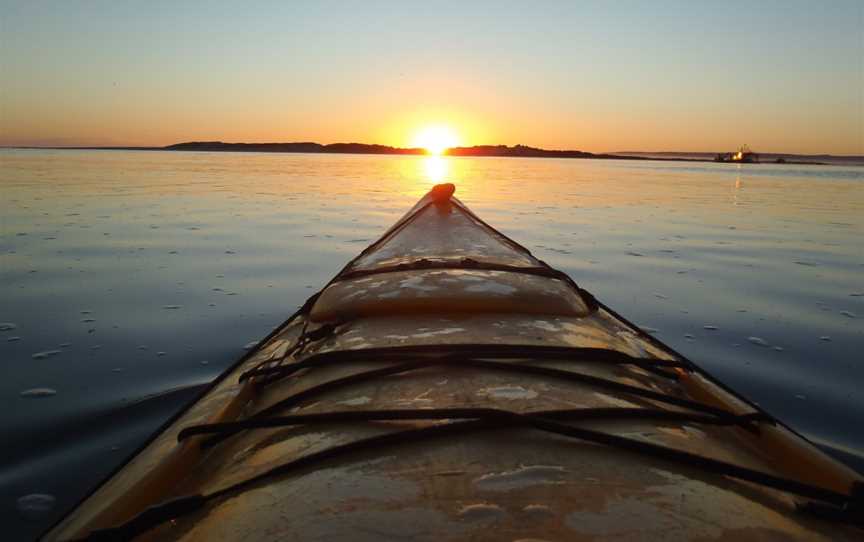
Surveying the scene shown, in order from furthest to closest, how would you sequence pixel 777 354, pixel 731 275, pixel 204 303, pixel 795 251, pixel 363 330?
1. pixel 795 251
2. pixel 731 275
3. pixel 204 303
4. pixel 777 354
5. pixel 363 330

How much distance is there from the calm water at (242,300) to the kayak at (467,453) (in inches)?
45.9

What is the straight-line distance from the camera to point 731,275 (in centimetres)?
664

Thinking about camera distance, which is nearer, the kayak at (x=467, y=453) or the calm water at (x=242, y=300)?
the kayak at (x=467, y=453)

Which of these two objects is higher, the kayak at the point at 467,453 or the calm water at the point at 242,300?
the kayak at the point at 467,453

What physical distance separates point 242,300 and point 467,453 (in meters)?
4.59

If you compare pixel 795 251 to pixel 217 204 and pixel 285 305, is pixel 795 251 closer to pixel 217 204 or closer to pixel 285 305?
pixel 285 305

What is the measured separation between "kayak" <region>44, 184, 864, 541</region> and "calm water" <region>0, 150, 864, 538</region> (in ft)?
3.82

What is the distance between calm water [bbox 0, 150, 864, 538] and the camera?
3.05 meters

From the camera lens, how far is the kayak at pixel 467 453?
1.17 meters

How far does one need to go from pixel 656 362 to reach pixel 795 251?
24.3 ft

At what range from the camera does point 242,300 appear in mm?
5500

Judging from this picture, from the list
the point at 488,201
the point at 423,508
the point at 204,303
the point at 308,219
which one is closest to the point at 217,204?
the point at 308,219

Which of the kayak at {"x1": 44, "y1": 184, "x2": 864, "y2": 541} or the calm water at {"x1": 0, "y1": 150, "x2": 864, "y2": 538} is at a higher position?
the kayak at {"x1": 44, "y1": 184, "x2": 864, "y2": 541}

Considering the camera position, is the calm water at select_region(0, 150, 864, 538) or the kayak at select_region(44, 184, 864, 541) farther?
the calm water at select_region(0, 150, 864, 538)
